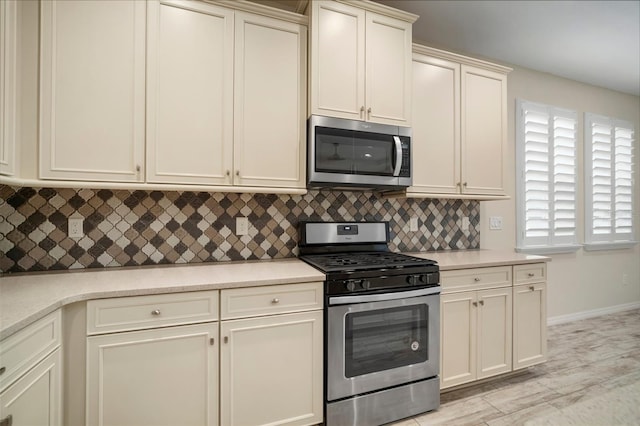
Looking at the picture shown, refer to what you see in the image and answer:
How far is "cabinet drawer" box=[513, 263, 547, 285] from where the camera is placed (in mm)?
2305

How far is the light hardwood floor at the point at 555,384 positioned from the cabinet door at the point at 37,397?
69.0 inches

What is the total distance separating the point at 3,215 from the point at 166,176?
2.86ft

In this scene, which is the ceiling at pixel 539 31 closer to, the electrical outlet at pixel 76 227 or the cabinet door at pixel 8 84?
the cabinet door at pixel 8 84

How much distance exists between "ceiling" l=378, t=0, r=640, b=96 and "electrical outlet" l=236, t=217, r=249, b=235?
6.47ft

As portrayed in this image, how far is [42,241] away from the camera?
5.63ft

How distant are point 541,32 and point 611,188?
8.43 ft

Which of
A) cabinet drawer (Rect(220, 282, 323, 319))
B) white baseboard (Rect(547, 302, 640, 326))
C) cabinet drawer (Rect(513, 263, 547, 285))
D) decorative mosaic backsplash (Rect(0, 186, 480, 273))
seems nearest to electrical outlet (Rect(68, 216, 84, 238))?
decorative mosaic backsplash (Rect(0, 186, 480, 273))

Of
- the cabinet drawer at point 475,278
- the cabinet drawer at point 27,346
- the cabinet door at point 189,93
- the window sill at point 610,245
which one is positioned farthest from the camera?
the window sill at point 610,245

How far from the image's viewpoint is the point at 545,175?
3.36m

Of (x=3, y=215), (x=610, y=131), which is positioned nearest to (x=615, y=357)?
(x=610, y=131)

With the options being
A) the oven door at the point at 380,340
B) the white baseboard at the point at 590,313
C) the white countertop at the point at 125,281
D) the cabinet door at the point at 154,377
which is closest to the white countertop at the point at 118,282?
the white countertop at the point at 125,281

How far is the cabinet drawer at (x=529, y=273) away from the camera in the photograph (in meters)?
2.30

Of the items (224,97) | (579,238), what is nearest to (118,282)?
(224,97)

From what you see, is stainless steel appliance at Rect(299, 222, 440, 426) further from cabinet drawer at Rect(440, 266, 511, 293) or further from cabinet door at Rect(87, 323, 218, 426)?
cabinet door at Rect(87, 323, 218, 426)
